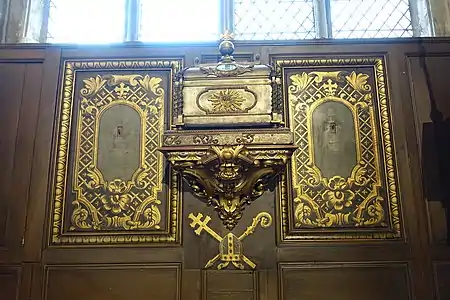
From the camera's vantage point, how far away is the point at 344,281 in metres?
3.10

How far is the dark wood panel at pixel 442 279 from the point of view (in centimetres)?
306

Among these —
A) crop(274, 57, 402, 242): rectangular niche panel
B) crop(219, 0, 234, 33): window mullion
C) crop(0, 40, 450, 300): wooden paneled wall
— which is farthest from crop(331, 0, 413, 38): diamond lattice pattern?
Result: crop(0, 40, 450, 300): wooden paneled wall

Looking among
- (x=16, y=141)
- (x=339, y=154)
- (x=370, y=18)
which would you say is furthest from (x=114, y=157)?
(x=370, y=18)

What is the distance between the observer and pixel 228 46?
327cm

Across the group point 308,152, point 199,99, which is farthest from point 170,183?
point 308,152

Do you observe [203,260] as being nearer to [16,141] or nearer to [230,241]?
[230,241]

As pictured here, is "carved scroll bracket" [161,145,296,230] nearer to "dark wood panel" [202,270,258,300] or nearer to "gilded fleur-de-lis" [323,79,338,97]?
"dark wood panel" [202,270,258,300]

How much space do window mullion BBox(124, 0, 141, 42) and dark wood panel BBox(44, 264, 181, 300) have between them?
174 centimetres

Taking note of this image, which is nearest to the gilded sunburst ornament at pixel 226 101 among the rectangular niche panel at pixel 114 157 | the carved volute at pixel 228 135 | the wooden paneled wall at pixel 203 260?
the carved volute at pixel 228 135

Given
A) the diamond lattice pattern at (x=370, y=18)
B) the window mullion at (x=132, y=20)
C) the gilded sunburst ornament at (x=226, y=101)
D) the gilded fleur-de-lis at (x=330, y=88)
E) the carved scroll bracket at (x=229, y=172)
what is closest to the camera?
the carved scroll bracket at (x=229, y=172)

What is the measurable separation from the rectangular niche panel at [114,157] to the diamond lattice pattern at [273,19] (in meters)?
1.01

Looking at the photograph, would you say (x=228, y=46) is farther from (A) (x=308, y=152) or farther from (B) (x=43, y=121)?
(B) (x=43, y=121)

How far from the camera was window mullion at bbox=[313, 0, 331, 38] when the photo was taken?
4199mm

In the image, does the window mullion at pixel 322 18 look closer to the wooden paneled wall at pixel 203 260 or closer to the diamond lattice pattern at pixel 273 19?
the diamond lattice pattern at pixel 273 19
